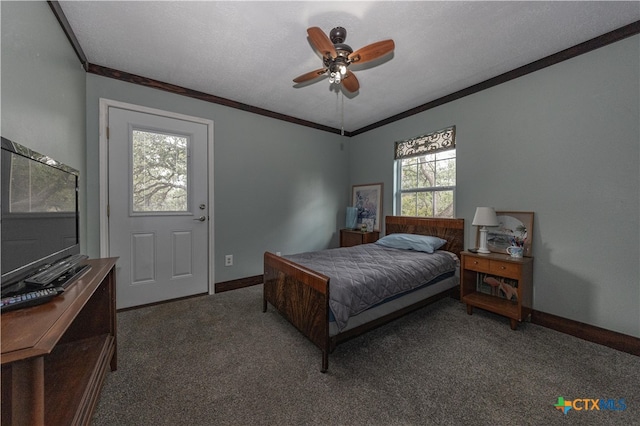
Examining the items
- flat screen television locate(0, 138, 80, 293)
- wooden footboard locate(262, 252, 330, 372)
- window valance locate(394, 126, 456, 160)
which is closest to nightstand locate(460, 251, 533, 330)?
window valance locate(394, 126, 456, 160)

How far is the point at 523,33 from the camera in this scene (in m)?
1.99

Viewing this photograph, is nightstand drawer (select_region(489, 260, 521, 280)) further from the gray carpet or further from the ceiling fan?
the ceiling fan

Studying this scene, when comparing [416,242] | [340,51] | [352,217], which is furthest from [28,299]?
[352,217]

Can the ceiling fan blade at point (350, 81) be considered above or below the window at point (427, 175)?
above

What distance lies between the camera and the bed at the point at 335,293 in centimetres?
172

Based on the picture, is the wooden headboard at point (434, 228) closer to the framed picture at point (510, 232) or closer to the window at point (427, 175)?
the window at point (427, 175)

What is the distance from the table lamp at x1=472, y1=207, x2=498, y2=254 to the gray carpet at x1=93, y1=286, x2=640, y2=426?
2.42 feet

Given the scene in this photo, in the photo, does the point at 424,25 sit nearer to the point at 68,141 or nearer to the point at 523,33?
the point at 523,33

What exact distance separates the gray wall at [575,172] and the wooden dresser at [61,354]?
11.1 ft

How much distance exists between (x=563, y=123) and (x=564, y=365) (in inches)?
80.3

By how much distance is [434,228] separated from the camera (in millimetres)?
3246

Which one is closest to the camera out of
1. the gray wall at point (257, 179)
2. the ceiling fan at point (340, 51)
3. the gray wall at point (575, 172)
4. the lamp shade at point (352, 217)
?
the ceiling fan at point (340, 51)

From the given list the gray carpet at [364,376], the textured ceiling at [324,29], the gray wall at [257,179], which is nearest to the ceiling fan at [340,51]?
the textured ceiling at [324,29]

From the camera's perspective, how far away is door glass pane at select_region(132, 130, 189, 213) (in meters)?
2.67
